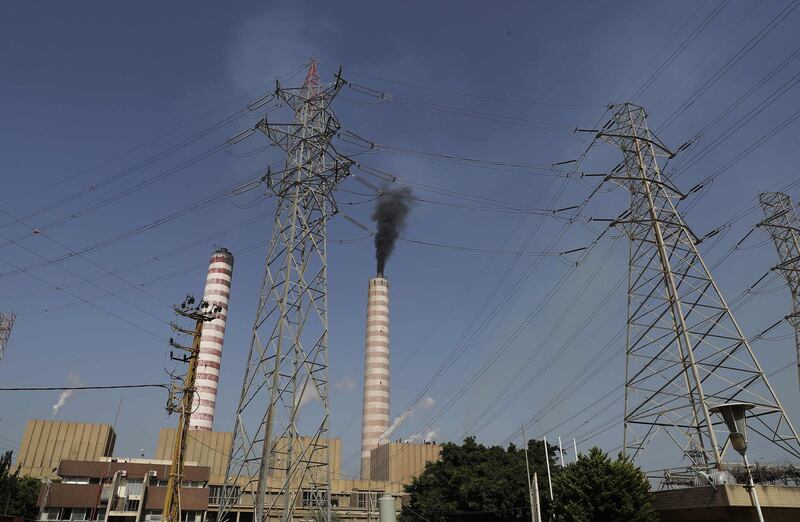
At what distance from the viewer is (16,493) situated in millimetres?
64188

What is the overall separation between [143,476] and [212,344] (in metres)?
39.2

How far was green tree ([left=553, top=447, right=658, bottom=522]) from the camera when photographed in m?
26.5

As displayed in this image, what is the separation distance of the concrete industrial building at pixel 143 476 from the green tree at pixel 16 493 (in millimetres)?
2882

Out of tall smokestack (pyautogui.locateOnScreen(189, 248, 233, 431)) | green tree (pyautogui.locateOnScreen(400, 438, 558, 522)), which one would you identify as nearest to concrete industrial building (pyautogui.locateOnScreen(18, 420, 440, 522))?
tall smokestack (pyautogui.locateOnScreen(189, 248, 233, 431))

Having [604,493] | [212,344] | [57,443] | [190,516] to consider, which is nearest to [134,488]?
[190,516]

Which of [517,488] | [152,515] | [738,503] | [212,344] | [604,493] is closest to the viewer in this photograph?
[738,503]

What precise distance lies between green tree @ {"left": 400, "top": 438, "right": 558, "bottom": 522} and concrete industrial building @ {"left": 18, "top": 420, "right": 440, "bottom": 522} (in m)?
12.0

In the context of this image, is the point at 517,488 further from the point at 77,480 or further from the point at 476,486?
the point at 77,480

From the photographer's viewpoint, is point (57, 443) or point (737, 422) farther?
point (57, 443)

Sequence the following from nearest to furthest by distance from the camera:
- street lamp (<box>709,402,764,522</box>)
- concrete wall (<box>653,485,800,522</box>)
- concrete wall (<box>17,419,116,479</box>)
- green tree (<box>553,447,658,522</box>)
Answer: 1. street lamp (<box>709,402,764,522</box>)
2. concrete wall (<box>653,485,800,522</box>)
3. green tree (<box>553,447,658,522</box>)
4. concrete wall (<box>17,419,116,479</box>)

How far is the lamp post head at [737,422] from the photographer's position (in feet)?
67.1

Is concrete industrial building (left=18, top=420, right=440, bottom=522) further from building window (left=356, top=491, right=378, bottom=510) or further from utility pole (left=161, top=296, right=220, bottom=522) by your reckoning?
utility pole (left=161, top=296, right=220, bottom=522)

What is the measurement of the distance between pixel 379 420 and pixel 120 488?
4528 centimetres

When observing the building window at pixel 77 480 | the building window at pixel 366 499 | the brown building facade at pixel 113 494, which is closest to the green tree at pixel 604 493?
the brown building facade at pixel 113 494
